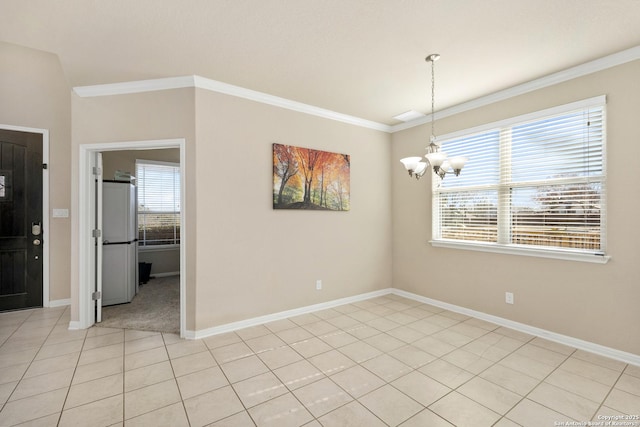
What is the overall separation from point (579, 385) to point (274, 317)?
2885 millimetres

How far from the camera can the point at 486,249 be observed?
11.6 feet

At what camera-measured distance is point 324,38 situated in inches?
92.4

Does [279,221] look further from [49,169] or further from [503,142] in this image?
[49,169]

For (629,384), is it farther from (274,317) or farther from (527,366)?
(274,317)

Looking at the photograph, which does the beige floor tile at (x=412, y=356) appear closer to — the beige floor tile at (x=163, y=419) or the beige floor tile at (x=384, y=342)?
the beige floor tile at (x=384, y=342)

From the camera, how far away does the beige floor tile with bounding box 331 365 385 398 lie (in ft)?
7.18

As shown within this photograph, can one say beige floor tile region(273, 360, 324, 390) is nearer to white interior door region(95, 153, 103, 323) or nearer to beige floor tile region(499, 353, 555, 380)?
beige floor tile region(499, 353, 555, 380)

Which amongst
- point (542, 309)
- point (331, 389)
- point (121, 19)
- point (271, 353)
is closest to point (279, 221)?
point (271, 353)

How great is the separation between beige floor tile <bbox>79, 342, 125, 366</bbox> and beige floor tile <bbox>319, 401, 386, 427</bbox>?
206 centimetres

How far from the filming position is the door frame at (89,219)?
3.09 m

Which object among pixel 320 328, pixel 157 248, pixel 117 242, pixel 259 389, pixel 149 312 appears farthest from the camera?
pixel 157 248

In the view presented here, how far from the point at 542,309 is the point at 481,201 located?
134cm

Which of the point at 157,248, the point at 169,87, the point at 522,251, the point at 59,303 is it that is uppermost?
the point at 169,87

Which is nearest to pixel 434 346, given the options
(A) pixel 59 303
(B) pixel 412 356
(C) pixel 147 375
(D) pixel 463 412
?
(B) pixel 412 356
